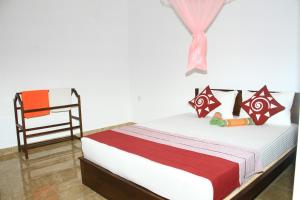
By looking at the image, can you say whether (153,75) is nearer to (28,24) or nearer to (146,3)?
(146,3)

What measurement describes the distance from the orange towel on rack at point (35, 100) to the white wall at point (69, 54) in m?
0.28

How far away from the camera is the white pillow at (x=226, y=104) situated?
3.26 meters

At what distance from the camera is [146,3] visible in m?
4.63

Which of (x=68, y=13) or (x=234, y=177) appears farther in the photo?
(x=68, y=13)

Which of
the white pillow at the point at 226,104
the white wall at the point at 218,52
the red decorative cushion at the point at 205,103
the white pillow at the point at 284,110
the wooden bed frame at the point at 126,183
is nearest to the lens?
the wooden bed frame at the point at 126,183

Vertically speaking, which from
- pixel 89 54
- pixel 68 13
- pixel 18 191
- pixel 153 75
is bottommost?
pixel 18 191

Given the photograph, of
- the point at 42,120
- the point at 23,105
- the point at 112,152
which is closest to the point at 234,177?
the point at 112,152

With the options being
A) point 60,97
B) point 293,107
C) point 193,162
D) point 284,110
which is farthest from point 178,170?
point 60,97

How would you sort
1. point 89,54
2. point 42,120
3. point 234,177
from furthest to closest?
point 89,54
point 42,120
point 234,177

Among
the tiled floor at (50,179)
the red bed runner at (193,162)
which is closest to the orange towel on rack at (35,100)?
the tiled floor at (50,179)

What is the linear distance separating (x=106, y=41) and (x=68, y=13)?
87cm

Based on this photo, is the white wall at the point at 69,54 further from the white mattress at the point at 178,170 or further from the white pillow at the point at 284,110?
the white pillow at the point at 284,110

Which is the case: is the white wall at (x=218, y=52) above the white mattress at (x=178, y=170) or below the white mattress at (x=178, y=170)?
above

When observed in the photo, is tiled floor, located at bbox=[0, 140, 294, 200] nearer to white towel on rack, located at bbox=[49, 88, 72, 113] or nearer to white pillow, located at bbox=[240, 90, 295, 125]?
white pillow, located at bbox=[240, 90, 295, 125]
